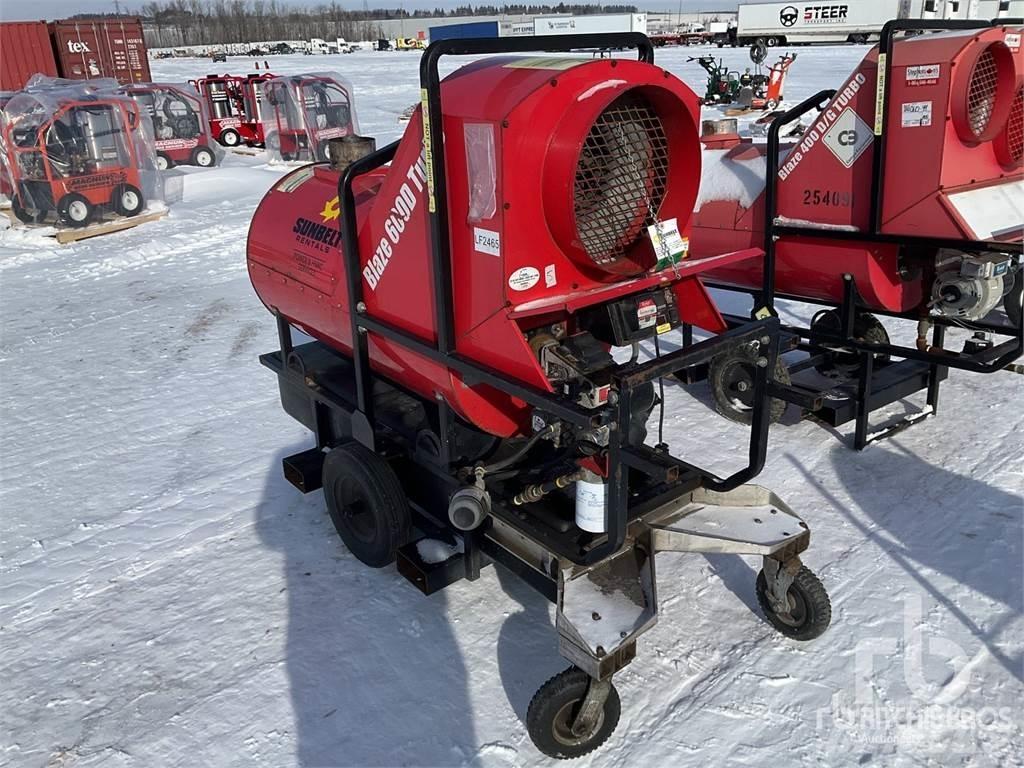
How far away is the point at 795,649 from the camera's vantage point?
121 inches

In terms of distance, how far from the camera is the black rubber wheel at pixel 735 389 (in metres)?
4.92

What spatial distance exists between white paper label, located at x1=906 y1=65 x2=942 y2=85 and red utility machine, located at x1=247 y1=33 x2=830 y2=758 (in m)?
1.84

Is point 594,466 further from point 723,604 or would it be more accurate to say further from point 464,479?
point 723,604

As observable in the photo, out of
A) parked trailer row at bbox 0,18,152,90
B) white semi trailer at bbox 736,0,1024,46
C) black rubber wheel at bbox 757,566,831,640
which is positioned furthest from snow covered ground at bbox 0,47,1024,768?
white semi trailer at bbox 736,0,1024,46

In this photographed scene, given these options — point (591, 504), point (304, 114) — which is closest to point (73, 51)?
point (304, 114)

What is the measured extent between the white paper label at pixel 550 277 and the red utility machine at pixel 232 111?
1690cm

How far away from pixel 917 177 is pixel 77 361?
594 cm

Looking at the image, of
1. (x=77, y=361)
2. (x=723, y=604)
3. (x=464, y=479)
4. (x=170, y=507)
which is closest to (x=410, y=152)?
(x=464, y=479)

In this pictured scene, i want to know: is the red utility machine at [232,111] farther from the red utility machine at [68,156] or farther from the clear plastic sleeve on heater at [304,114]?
the red utility machine at [68,156]

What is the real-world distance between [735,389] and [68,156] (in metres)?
9.95

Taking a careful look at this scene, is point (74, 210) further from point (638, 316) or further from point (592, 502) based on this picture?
point (592, 502)

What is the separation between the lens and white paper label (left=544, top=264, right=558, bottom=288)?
266cm

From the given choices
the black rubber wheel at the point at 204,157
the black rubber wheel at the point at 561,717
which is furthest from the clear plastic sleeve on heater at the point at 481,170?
the black rubber wheel at the point at 204,157

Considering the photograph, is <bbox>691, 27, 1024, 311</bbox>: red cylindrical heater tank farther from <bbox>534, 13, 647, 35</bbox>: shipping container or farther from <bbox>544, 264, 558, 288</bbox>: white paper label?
<bbox>534, 13, 647, 35</bbox>: shipping container
